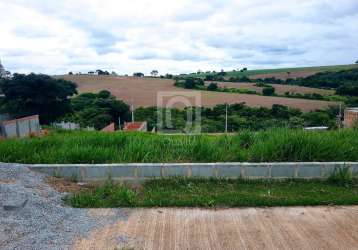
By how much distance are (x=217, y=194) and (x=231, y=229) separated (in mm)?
750

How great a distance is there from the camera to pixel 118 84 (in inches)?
1790

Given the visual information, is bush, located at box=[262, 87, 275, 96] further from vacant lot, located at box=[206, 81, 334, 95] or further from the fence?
the fence

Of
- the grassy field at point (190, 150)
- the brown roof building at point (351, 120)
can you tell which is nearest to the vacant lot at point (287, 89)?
the brown roof building at point (351, 120)

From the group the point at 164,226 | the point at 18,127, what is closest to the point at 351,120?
the point at 164,226

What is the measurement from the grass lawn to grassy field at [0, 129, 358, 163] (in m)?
0.48

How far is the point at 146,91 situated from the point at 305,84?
21614 mm

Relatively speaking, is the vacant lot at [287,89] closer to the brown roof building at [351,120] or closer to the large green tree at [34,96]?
the brown roof building at [351,120]

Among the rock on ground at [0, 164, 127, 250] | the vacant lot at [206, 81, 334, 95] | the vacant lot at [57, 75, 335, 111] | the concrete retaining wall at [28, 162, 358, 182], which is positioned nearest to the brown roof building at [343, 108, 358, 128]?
the concrete retaining wall at [28, 162, 358, 182]

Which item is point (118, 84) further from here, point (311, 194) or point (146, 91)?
point (311, 194)

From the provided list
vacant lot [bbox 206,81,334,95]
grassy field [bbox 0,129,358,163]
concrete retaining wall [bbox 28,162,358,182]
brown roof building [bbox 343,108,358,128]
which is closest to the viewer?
concrete retaining wall [bbox 28,162,358,182]

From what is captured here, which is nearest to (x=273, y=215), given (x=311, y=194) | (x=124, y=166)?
(x=311, y=194)

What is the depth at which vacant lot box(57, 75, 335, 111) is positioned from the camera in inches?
1276

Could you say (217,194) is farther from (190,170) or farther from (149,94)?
(149,94)

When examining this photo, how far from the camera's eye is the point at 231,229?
301cm
